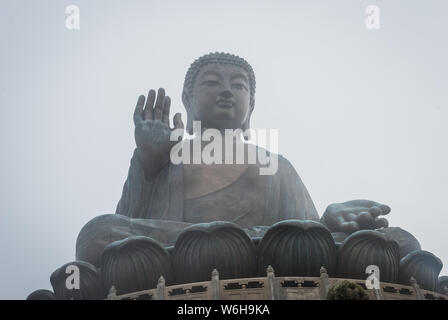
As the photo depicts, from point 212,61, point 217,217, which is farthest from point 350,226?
point 212,61

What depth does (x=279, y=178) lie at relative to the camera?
35.9 feet

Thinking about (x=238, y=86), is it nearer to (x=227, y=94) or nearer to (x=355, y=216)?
(x=227, y=94)

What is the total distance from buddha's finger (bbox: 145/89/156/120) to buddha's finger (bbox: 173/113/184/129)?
13.8 inches

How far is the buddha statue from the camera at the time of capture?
7.94 metres

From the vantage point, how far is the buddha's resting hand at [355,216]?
900 cm

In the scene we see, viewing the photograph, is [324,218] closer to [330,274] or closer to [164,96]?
[330,274]

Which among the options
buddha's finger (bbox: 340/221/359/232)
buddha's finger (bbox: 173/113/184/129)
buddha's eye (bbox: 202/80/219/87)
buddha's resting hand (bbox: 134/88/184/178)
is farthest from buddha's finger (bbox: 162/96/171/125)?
buddha's finger (bbox: 340/221/359/232)

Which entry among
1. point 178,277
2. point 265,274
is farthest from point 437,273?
point 178,277

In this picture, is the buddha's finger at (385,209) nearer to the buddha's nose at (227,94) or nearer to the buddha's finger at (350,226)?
the buddha's finger at (350,226)

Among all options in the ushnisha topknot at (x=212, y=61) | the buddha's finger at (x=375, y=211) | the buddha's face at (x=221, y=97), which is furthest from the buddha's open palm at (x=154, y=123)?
the buddha's finger at (x=375, y=211)

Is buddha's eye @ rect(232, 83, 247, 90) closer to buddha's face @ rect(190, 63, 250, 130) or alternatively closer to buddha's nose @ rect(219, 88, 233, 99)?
buddha's face @ rect(190, 63, 250, 130)

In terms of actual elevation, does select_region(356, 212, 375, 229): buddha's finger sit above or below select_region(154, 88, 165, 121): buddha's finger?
below

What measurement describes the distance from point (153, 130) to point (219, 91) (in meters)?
1.86
